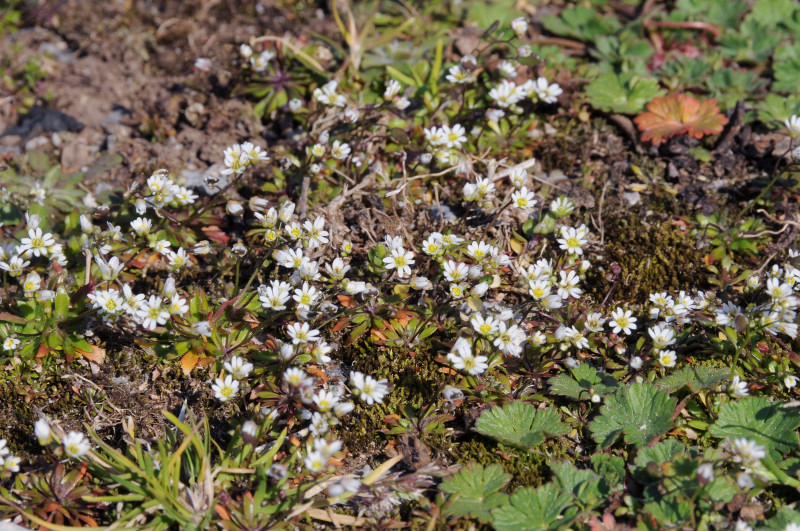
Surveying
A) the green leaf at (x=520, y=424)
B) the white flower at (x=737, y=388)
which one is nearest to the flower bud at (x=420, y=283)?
the green leaf at (x=520, y=424)

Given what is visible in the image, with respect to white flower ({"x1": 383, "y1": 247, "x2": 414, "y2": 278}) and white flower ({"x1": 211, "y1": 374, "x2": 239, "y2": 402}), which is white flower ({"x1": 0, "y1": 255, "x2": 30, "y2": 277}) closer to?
white flower ({"x1": 211, "y1": 374, "x2": 239, "y2": 402})

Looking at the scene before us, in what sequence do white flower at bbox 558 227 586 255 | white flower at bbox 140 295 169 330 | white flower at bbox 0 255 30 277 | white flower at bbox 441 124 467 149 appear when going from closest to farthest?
1. white flower at bbox 140 295 169 330
2. white flower at bbox 0 255 30 277
3. white flower at bbox 558 227 586 255
4. white flower at bbox 441 124 467 149

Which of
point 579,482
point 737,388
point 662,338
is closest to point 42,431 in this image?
point 579,482

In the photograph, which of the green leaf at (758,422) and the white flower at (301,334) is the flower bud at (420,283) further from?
the green leaf at (758,422)

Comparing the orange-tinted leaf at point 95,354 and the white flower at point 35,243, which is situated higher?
the white flower at point 35,243

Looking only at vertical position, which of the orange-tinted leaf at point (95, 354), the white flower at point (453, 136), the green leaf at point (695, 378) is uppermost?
the white flower at point (453, 136)

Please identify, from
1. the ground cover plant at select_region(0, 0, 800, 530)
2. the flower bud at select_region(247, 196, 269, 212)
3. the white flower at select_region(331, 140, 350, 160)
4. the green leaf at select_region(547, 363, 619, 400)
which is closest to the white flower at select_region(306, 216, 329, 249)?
the ground cover plant at select_region(0, 0, 800, 530)

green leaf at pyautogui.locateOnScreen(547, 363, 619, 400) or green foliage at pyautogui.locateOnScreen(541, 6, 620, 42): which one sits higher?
green foliage at pyautogui.locateOnScreen(541, 6, 620, 42)
